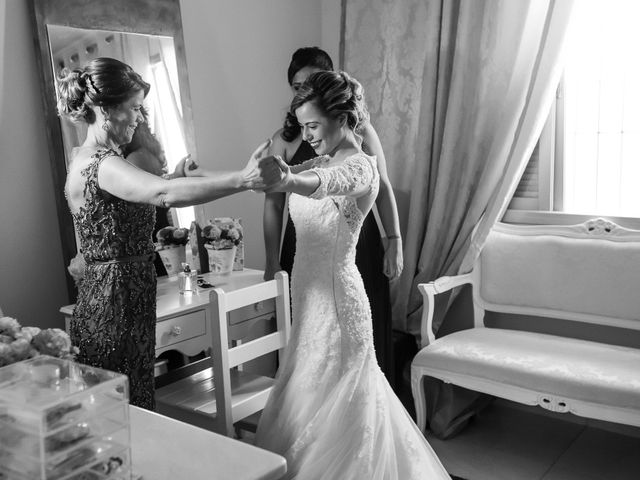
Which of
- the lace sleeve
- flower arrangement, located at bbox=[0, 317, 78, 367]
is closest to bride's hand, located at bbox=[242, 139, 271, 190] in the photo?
the lace sleeve

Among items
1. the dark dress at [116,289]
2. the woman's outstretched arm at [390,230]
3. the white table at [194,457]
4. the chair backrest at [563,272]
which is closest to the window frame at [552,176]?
the chair backrest at [563,272]

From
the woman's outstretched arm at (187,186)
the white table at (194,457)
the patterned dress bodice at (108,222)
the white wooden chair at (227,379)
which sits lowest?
the white wooden chair at (227,379)

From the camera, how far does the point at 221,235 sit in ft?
10.1

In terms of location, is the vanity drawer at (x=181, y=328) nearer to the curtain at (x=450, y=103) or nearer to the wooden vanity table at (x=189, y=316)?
the wooden vanity table at (x=189, y=316)

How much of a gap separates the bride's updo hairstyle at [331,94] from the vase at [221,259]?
110 cm

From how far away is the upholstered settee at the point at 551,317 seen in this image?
2.58m

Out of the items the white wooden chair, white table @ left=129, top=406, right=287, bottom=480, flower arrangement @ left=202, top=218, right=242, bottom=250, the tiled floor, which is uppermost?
flower arrangement @ left=202, top=218, right=242, bottom=250

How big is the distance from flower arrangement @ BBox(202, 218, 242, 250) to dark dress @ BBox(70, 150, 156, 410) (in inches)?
45.9

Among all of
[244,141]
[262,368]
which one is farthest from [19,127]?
[262,368]

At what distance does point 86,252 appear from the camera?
72.2 inches

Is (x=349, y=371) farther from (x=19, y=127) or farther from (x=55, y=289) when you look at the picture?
(x=19, y=127)

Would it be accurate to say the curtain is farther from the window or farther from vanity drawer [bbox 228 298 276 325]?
vanity drawer [bbox 228 298 276 325]

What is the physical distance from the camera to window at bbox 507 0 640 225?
10.0ft

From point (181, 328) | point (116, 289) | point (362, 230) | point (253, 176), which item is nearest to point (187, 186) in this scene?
point (253, 176)
